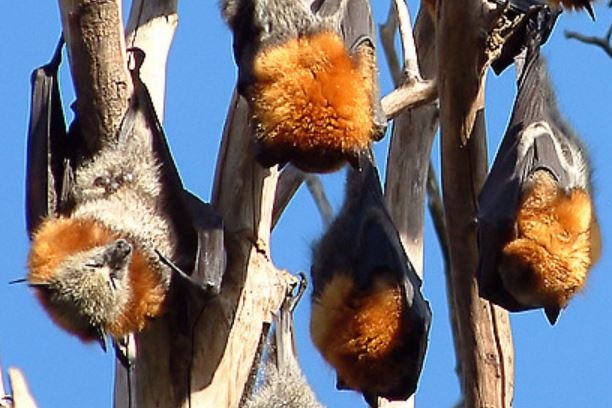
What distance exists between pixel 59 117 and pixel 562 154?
2653 mm

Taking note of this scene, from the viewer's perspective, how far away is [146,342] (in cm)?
552

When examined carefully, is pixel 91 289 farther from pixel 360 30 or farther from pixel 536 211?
pixel 536 211

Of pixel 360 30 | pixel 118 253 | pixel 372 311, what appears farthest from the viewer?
pixel 372 311

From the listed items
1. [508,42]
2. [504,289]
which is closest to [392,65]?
[508,42]

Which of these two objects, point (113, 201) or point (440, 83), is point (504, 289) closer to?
point (440, 83)

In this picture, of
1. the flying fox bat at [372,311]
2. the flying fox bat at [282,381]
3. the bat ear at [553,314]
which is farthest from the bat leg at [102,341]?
the bat ear at [553,314]

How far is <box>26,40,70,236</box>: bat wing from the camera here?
586 cm

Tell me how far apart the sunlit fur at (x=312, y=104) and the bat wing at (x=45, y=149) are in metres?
1.03

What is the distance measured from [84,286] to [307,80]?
4.42 feet

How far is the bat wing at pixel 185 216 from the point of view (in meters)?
5.39

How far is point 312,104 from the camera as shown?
17.8ft

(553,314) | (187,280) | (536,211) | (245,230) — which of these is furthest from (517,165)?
(187,280)

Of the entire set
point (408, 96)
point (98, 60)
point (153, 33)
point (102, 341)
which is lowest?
point (102, 341)

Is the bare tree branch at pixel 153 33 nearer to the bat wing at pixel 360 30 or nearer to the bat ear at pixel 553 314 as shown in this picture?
the bat wing at pixel 360 30
